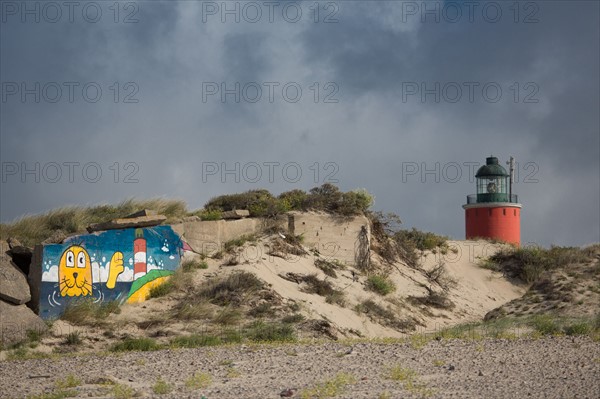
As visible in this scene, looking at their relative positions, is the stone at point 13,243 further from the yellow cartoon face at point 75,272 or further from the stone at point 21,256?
the yellow cartoon face at point 75,272

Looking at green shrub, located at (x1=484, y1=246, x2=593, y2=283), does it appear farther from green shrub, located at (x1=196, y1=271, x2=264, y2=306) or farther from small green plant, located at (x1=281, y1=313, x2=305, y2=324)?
small green plant, located at (x1=281, y1=313, x2=305, y2=324)

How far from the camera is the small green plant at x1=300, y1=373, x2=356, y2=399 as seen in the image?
11.0 m

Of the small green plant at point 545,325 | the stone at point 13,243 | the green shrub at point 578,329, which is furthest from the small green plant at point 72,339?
the green shrub at point 578,329

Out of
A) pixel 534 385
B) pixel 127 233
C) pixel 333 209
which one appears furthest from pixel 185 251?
pixel 534 385

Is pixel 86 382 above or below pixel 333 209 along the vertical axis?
below

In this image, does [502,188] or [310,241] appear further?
[502,188]

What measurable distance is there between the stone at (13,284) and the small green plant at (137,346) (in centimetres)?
293

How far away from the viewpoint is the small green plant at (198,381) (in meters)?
12.0

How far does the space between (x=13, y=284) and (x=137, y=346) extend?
3983mm

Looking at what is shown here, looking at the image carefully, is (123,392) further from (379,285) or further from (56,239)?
(379,285)

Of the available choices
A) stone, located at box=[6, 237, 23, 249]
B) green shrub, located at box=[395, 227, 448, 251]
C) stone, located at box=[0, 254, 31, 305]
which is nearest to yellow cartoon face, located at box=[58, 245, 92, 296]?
stone, located at box=[0, 254, 31, 305]

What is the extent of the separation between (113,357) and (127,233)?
670 cm

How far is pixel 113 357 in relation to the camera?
15.7 meters

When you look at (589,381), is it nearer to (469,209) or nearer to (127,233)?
(127,233)
